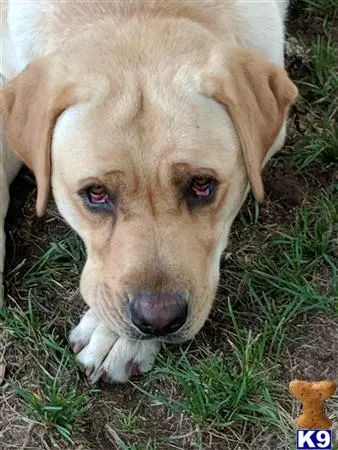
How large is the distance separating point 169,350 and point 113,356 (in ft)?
0.65

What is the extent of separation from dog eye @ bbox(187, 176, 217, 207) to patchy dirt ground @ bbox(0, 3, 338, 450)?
65 cm

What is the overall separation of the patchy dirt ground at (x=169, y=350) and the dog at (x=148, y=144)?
0.37 meters

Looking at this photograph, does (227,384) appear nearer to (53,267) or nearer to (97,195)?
(97,195)

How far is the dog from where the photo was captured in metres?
2.96

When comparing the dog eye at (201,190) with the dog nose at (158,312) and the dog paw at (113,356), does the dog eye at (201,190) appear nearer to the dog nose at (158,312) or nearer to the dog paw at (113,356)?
the dog nose at (158,312)

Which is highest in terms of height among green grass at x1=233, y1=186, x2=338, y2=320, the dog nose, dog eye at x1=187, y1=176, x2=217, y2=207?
dog eye at x1=187, y1=176, x2=217, y2=207

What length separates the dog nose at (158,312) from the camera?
9.66 ft

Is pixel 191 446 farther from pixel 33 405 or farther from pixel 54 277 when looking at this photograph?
pixel 54 277

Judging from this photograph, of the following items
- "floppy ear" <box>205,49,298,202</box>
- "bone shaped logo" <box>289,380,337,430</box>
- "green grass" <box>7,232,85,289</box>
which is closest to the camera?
"bone shaped logo" <box>289,380,337,430</box>

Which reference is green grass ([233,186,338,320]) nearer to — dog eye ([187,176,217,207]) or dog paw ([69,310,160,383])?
dog paw ([69,310,160,383])

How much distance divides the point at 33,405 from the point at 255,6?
1637 mm

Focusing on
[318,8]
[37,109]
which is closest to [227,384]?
[37,109]

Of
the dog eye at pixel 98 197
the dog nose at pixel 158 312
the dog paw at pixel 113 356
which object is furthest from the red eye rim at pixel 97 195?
the dog paw at pixel 113 356

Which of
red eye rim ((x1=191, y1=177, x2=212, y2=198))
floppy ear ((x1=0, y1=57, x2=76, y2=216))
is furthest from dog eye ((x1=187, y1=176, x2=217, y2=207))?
A: floppy ear ((x1=0, y1=57, x2=76, y2=216))
